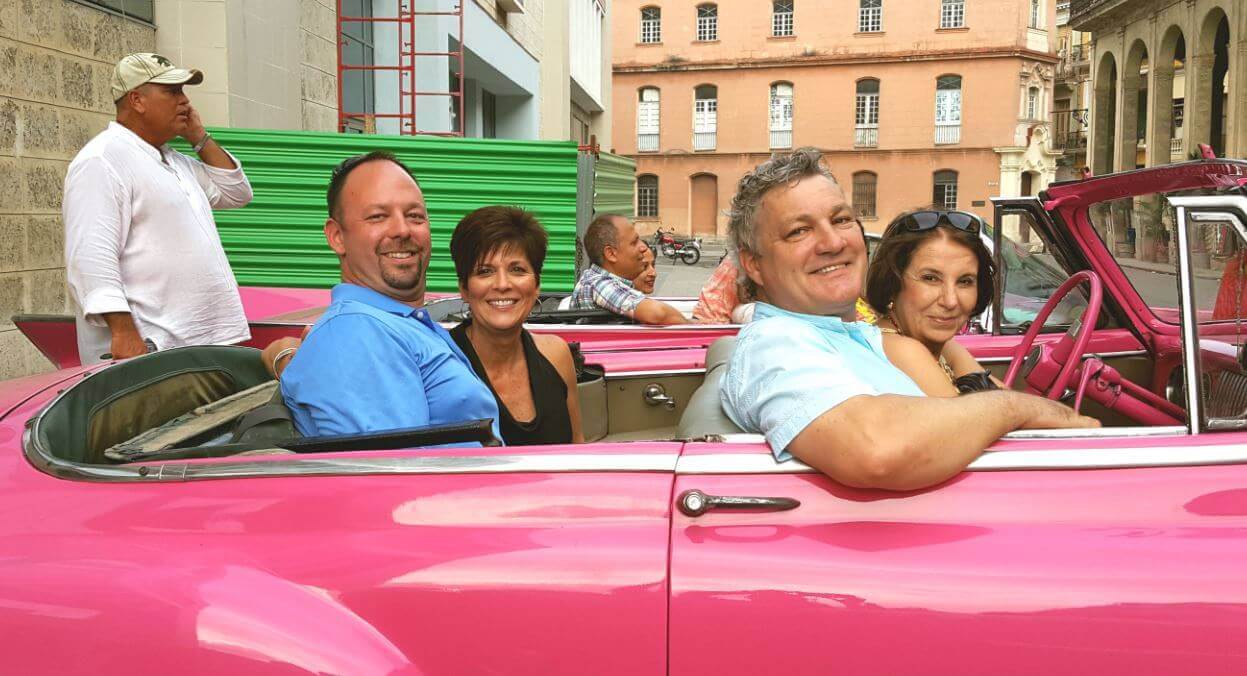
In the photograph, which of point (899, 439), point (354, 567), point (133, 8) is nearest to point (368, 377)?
point (354, 567)

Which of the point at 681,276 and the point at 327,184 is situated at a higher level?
the point at 327,184

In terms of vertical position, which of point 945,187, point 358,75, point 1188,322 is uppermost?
point 945,187

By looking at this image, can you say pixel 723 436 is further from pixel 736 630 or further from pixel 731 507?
pixel 736 630

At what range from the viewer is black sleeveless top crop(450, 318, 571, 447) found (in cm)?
276

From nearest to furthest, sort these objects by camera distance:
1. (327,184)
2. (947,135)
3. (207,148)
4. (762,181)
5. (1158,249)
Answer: (762,181) → (1158,249) → (207,148) → (327,184) → (947,135)

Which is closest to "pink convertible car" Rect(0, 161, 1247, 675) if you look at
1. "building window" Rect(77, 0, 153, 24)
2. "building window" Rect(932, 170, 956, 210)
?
"building window" Rect(77, 0, 153, 24)

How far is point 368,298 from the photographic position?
2.41 m

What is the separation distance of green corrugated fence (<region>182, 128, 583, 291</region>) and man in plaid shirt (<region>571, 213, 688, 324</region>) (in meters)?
2.26

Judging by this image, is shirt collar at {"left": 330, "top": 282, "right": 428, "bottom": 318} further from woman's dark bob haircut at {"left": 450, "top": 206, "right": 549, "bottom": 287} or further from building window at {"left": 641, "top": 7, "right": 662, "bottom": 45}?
building window at {"left": 641, "top": 7, "right": 662, "bottom": 45}

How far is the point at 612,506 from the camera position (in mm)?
1773

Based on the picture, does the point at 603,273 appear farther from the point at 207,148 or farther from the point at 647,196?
the point at 647,196

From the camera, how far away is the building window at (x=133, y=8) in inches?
280

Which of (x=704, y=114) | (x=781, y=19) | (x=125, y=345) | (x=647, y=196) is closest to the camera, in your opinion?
(x=125, y=345)

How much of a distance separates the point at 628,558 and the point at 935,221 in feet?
5.38
